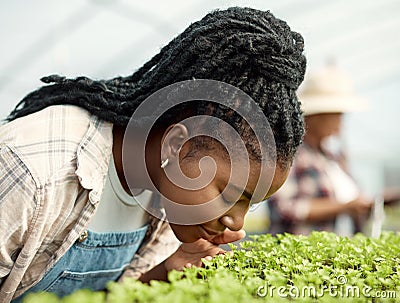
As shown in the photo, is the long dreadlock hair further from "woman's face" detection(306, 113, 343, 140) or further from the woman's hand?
"woman's face" detection(306, 113, 343, 140)

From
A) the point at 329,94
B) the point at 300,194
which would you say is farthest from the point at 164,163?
the point at 329,94

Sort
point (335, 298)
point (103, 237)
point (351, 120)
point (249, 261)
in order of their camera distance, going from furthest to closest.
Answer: point (351, 120) < point (103, 237) < point (249, 261) < point (335, 298)

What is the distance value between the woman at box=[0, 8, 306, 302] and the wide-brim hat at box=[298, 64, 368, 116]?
2.15 metres

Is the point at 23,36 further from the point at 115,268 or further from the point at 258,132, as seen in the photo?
the point at 258,132

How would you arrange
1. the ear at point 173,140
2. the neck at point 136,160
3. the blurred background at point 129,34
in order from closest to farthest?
1. the ear at point 173,140
2. the neck at point 136,160
3. the blurred background at point 129,34

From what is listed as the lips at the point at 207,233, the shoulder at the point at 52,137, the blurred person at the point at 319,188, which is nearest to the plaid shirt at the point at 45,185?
the shoulder at the point at 52,137

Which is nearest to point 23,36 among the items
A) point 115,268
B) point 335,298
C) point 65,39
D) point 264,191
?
point 65,39

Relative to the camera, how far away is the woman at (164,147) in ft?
3.76

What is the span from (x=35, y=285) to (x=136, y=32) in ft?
14.8

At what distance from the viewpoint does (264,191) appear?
120cm

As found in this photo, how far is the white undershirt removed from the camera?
4.58 feet

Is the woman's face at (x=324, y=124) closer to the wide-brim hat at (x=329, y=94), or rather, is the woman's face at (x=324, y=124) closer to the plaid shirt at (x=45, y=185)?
the wide-brim hat at (x=329, y=94)

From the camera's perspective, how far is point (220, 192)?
1183 mm

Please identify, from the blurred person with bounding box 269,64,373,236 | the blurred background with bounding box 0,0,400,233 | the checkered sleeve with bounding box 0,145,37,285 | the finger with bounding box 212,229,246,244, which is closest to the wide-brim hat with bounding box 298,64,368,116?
the blurred person with bounding box 269,64,373,236
